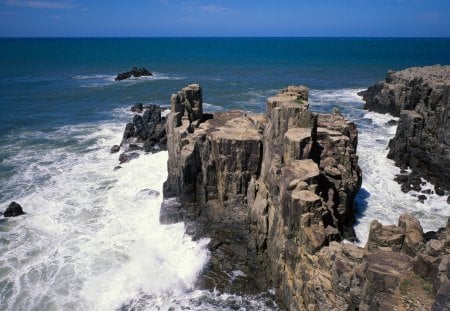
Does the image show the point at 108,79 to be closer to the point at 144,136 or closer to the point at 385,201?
the point at 144,136

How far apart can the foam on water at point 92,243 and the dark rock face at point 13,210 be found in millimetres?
572

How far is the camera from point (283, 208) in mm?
21109

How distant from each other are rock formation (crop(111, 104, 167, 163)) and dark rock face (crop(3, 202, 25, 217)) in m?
12.2

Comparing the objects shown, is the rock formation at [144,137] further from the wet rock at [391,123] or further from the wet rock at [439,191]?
the wet rock at [391,123]

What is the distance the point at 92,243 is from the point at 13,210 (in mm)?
9117

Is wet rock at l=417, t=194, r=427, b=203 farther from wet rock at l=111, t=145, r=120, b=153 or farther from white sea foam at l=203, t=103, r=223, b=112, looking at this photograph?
white sea foam at l=203, t=103, r=223, b=112

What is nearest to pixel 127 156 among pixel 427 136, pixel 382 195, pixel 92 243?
pixel 92 243

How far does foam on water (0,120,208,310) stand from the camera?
23.9m

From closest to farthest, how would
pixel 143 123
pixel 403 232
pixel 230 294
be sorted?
pixel 403 232 → pixel 230 294 → pixel 143 123

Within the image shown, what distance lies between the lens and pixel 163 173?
39219 millimetres

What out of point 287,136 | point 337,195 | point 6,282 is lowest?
point 6,282

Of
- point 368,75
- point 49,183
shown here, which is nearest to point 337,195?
point 49,183

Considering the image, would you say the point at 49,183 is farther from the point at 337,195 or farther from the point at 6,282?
the point at 337,195

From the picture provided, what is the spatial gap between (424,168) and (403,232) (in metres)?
26.3
